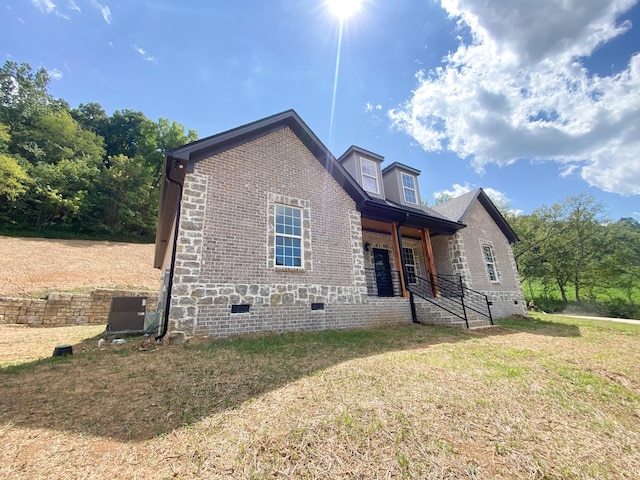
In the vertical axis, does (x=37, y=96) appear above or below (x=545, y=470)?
above

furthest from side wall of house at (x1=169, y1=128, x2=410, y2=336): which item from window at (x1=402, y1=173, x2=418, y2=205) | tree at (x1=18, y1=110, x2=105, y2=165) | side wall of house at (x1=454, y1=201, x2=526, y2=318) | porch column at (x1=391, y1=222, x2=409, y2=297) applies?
tree at (x1=18, y1=110, x2=105, y2=165)

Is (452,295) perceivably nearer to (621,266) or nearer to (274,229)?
(274,229)

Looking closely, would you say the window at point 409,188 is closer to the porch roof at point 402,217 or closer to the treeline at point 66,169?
the porch roof at point 402,217

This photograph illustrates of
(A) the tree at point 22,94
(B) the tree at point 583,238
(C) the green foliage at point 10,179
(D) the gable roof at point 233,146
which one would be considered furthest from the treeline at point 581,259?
(A) the tree at point 22,94

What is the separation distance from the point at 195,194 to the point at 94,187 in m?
26.3

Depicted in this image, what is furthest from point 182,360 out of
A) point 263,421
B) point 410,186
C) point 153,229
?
point 153,229

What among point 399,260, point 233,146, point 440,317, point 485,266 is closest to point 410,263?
point 399,260

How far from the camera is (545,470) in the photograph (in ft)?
7.20

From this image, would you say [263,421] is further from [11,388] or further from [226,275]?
[226,275]

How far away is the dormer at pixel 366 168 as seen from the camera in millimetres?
11687

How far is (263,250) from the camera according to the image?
7191 mm

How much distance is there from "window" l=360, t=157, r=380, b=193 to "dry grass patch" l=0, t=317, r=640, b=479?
8131mm

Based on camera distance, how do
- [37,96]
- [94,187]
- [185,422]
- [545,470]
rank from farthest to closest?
[37,96], [94,187], [185,422], [545,470]

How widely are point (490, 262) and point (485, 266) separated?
0.79 m
